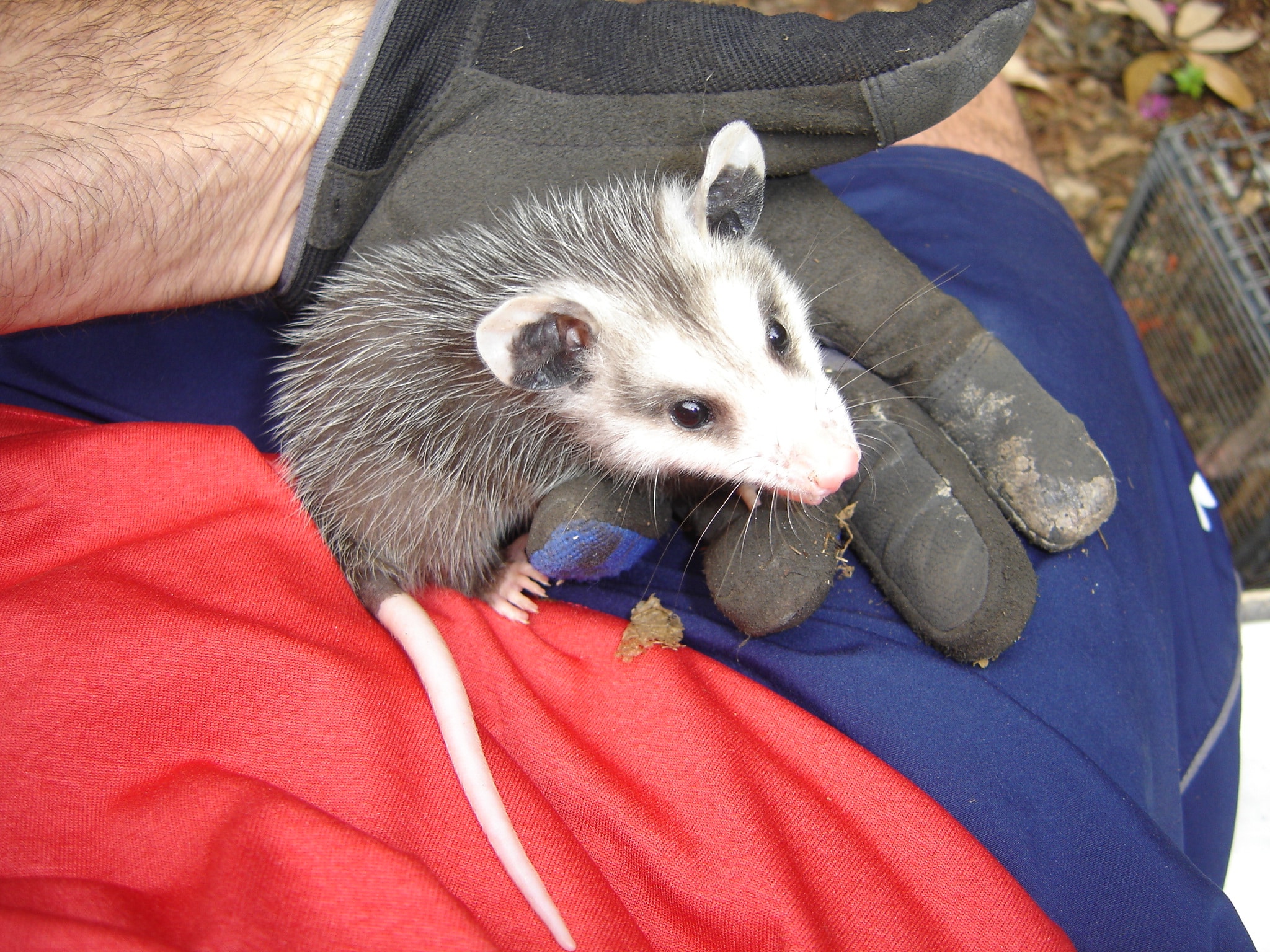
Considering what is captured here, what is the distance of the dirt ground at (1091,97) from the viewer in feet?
9.86

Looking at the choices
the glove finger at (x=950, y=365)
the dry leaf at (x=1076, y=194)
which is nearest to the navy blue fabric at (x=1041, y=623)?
the glove finger at (x=950, y=365)

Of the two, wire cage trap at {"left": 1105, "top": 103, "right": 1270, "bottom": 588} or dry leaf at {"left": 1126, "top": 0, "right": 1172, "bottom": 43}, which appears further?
dry leaf at {"left": 1126, "top": 0, "right": 1172, "bottom": 43}

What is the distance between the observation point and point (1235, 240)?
2018 millimetres

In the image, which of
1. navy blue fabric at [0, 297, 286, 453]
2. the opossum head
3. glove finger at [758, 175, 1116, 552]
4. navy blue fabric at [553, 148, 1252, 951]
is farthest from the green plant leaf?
navy blue fabric at [0, 297, 286, 453]

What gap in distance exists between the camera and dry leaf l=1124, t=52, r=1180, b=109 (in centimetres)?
307

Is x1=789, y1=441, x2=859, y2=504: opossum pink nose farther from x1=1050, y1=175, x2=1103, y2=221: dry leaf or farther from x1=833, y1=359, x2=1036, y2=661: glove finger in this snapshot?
x1=1050, y1=175, x2=1103, y2=221: dry leaf

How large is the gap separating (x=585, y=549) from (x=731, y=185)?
64 cm

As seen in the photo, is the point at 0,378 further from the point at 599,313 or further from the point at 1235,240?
the point at 1235,240

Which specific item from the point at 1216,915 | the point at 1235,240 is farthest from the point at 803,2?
the point at 1216,915

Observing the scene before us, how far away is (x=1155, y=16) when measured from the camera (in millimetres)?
3090

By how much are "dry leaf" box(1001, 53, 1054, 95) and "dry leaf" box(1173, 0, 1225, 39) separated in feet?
1.53

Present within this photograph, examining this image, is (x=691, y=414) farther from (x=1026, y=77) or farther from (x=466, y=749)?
(x=1026, y=77)

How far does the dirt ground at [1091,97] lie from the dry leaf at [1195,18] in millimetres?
45

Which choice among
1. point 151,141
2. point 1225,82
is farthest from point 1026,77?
point 151,141
